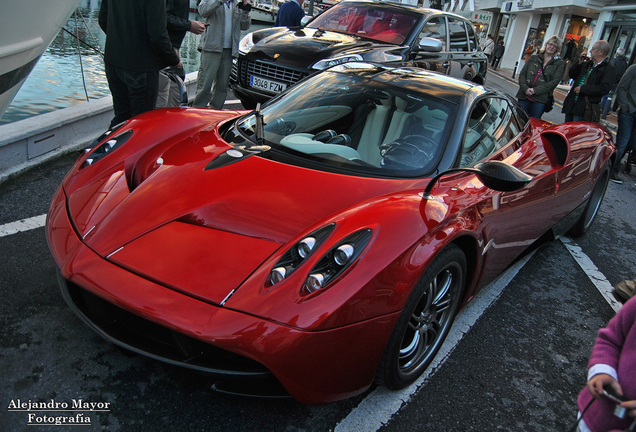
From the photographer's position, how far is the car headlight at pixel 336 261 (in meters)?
1.69

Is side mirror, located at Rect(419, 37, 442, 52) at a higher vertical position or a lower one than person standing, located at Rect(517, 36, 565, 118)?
higher

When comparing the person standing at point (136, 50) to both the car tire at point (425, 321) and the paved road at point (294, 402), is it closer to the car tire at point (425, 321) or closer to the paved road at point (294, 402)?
the paved road at point (294, 402)

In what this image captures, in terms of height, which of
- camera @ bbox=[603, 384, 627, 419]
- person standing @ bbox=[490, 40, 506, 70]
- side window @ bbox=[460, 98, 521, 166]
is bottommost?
person standing @ bbox=[490, 40, 506, 70]

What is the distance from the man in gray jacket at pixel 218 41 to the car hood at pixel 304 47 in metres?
0.30

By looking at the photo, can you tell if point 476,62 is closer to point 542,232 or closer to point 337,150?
point 542,232

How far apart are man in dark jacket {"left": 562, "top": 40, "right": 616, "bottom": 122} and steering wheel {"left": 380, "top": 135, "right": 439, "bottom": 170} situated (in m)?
5.81

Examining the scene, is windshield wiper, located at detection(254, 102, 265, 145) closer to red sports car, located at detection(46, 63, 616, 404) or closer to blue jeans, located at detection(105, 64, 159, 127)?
red sports car, located at detection(46, 63, 616, 404)

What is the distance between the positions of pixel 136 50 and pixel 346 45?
110 inches

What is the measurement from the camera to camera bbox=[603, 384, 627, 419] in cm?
126

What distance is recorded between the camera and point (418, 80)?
9.39ft

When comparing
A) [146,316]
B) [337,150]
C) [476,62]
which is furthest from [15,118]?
[476,62]

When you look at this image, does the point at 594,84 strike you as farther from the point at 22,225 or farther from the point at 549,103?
the point at 22,225

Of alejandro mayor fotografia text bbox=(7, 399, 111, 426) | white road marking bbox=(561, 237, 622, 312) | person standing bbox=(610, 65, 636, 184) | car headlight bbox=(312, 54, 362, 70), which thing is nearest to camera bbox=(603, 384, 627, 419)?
alejandro mayor fotografia text bbox=(7, 399, 111, 426)

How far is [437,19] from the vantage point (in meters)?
7.06
